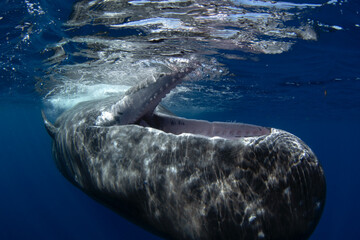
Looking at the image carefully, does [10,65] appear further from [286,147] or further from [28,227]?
[28,227]

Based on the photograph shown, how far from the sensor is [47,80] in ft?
54.1

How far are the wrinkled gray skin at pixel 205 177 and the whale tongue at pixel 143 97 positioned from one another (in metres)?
0.02

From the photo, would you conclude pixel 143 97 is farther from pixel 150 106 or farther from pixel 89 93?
pixel 89 93

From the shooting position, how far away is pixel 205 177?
7.73 feet

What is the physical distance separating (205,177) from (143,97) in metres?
1.79

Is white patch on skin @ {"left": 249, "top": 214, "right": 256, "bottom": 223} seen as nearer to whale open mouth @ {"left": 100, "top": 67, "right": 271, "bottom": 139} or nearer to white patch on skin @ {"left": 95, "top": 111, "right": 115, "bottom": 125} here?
whale open mouth @ {"left": 100, "top": 67, "right": 271, "bottom": 139}

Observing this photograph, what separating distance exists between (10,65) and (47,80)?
323 centimetres

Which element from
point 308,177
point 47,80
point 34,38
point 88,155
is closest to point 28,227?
point 47,80

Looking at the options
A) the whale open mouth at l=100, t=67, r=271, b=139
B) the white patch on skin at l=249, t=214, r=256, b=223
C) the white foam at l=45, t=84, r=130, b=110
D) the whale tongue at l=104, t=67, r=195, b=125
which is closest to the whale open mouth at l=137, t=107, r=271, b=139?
the whale open mouth at l=100, t=67, r=271, b=139

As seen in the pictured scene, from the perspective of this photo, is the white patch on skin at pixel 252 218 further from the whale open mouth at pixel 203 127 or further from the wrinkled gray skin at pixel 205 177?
the whale open mouth at pixel 203 127

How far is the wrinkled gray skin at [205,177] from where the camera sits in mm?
2029

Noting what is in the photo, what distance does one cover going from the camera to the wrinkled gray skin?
203cm

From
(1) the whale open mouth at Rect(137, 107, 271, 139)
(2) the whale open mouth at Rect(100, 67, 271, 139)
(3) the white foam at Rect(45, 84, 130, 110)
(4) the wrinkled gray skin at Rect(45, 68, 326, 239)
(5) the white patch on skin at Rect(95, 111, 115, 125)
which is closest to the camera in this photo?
(4) the wrinkled gray skin at Rect(45, 68, 326, 239)

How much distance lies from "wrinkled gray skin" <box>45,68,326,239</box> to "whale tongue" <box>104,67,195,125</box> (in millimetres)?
16
